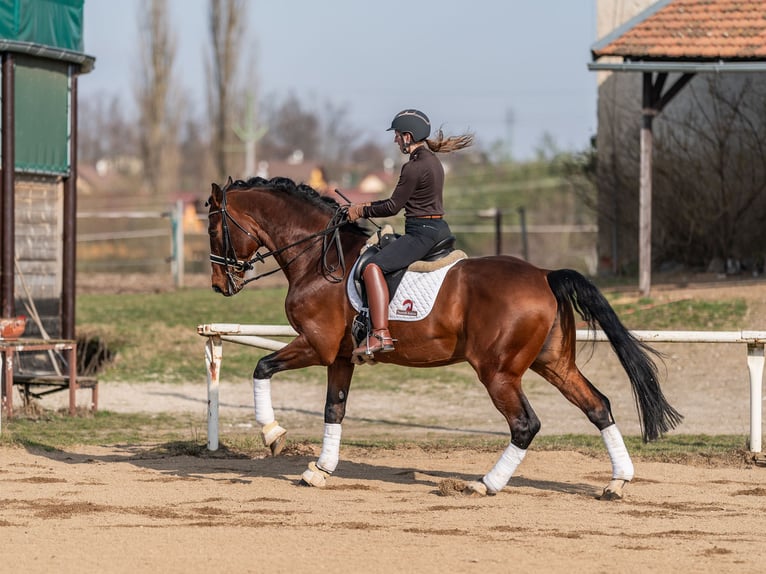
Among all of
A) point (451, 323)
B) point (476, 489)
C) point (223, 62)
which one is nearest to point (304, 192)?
point (451, 323)

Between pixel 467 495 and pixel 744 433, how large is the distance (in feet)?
16.8

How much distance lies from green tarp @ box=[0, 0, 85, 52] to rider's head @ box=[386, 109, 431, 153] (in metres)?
6.89

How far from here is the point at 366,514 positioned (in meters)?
8.12

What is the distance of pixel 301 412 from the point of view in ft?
50.0

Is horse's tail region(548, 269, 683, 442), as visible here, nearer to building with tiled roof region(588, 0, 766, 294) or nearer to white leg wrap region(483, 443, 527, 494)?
white leg wrap region(483, 443, 527, 494)

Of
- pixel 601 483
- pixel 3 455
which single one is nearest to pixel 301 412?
pixel 3 455

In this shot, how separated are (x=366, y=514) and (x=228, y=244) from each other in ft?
8.68

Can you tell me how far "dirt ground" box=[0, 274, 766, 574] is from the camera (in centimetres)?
678

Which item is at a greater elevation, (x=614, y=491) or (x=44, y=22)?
(x=44, y=22)

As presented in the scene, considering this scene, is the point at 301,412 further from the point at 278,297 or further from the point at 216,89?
the point at 216,89

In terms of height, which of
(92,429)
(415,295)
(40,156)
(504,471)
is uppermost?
(40,156)

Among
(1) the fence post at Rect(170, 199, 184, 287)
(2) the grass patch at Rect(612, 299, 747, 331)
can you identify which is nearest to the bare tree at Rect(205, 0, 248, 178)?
(1) the fence post at Rect(170, 199, 184, 287)

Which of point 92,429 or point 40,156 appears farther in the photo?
point 40,156

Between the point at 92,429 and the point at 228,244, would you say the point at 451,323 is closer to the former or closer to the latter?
the point at 228,244
